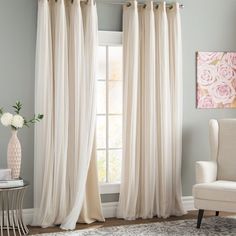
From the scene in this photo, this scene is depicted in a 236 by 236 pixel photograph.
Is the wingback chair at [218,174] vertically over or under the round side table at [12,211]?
over

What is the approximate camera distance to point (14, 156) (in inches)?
179

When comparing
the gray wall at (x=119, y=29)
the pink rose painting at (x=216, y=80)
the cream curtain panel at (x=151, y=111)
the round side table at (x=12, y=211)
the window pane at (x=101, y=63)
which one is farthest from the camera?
the pink rose painting at (x=216, y=80)

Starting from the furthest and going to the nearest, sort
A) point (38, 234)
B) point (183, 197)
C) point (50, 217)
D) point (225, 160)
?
point (183, 197)
point (225, 160)
point (50, 217)
point (38, 234)

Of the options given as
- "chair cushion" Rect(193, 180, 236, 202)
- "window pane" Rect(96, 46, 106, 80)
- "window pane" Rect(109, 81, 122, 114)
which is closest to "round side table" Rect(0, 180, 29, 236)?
"window pane" Rect(109, 81, 122, 114)

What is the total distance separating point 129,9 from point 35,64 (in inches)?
44.6

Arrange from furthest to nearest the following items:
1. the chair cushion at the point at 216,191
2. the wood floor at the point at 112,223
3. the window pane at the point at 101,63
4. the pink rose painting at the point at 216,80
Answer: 1. the pink rose painting at the point at 216,80
2. the window pane at the point at 101,63
3. the wood floor at the point at 112,223
4. the chair cushion at the point at 216,191

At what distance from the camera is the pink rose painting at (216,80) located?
5.66 m

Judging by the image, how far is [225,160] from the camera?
527 centimetres

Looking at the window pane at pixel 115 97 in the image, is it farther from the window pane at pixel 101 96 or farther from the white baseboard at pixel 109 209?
the white baseboard at pixel 109 209

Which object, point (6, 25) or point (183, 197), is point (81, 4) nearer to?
point (6, 25)

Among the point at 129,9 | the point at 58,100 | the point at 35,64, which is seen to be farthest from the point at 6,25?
the point at 129,9

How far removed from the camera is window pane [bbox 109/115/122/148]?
5.43 m

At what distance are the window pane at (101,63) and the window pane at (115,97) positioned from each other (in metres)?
0.13

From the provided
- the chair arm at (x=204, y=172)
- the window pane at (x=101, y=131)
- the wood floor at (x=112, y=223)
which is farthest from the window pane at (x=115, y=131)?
the chair arm at (x=204, y=172)
